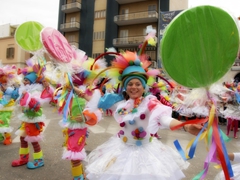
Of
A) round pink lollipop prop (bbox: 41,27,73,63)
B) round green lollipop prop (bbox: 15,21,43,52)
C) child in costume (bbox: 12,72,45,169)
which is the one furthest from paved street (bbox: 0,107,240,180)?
round green lollipop prop (bbox: 15,21,43,52)

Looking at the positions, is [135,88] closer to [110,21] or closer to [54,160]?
[54,160]

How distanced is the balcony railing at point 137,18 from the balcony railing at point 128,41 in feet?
5.11

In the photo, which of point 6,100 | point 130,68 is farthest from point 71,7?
point 130,68

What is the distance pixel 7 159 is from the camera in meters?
3.82

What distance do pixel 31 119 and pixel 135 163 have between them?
2.27 meters

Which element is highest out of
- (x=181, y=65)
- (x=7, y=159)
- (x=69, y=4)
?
(x=69, y=4)

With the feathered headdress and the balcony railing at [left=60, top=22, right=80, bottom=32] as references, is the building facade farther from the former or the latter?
the feathered headdress

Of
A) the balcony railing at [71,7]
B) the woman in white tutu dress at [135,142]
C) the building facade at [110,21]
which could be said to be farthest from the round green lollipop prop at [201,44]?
the balcony railing at [71,7]

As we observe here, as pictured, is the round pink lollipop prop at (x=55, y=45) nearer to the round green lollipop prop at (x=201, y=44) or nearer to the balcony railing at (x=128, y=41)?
the round green lollipop prop at (x=201, y=44)

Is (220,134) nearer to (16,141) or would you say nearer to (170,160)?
(170,160)

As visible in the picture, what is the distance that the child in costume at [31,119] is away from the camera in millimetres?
3432

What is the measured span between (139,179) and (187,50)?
110cm

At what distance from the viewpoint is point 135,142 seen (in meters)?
2.13

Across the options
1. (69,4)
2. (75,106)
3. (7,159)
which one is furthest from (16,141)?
(69,4)
